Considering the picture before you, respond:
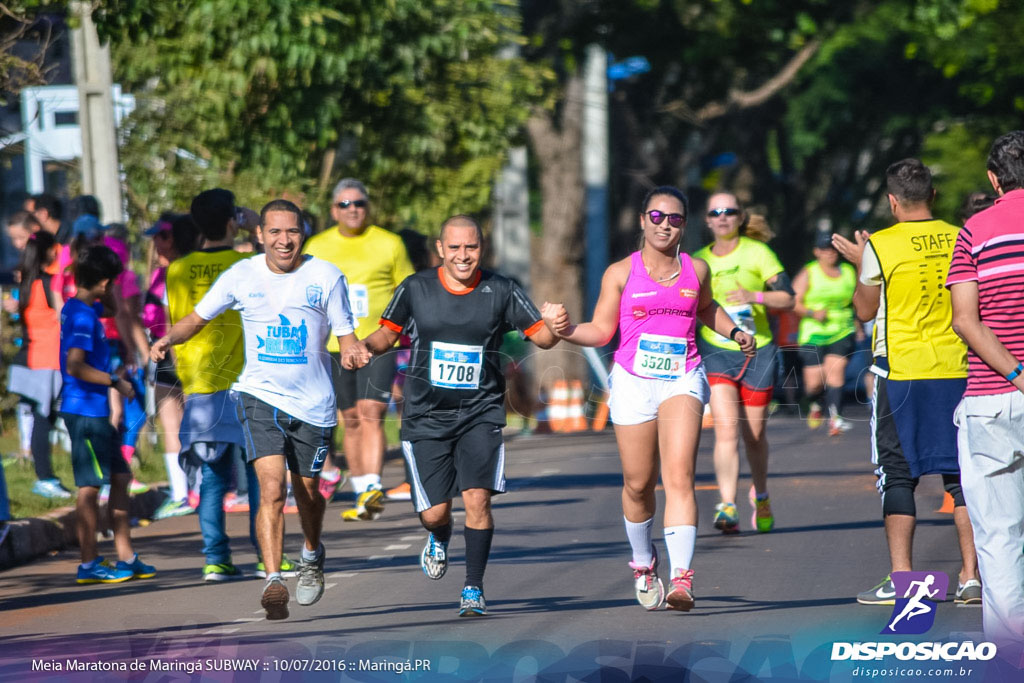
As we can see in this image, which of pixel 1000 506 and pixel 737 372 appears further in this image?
pixel 737 372

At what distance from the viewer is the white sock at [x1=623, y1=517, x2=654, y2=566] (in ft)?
24.8

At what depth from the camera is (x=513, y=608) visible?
307 inches

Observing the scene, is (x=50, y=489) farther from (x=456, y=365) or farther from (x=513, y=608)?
(x=456, y=365)

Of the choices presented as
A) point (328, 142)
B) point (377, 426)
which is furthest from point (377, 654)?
point (328, 142)

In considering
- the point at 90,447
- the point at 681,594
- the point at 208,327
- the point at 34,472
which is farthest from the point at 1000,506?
the point at 34,472

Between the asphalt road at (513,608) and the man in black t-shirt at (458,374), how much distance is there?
504mm

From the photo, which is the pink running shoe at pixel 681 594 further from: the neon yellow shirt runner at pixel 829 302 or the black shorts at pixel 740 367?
the neon yellow shirt runner at pixel 829 302

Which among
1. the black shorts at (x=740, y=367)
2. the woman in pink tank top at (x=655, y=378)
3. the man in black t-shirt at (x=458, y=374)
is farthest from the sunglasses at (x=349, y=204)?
the woman in pink tank top at (x=655, y=378)

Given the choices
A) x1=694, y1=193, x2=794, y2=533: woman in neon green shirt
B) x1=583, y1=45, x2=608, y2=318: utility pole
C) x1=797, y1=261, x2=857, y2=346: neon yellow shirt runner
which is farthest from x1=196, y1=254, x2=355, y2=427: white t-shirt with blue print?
x1=583, y1=45, x2=608, y2=318: utility pole

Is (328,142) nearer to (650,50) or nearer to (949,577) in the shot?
(949,577)

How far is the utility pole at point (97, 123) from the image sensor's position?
13703mm

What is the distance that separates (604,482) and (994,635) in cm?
742

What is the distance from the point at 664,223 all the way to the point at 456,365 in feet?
3.76

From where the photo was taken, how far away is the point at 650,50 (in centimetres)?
2720
